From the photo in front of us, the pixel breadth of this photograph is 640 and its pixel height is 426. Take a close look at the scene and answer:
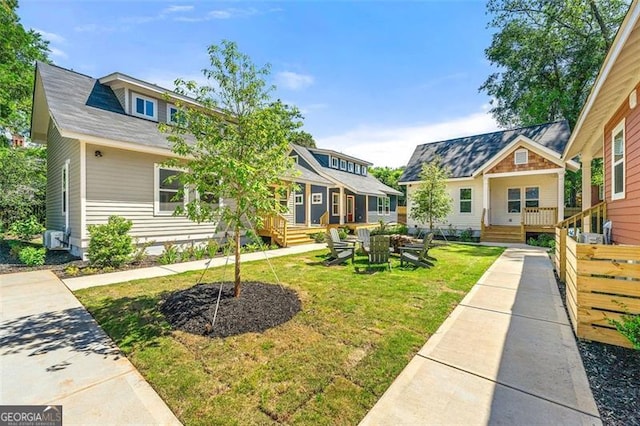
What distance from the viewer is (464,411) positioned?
2385 millimetres

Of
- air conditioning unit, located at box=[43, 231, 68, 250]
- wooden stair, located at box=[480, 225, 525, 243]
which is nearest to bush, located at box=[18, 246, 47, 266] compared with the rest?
air conditioning unit, located at box=[43, 231, 68, 250]

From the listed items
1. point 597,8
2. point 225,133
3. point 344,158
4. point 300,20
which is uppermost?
point 597,8

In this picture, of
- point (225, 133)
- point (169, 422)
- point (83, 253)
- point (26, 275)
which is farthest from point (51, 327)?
point (83, 253)

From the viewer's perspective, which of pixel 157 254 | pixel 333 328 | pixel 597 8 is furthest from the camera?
pixel 597 8

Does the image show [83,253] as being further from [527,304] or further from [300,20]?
[527,304]

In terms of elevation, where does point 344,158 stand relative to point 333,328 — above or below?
above

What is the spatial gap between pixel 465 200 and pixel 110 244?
17865 mm

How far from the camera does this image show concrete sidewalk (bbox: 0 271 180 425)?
7.98ft

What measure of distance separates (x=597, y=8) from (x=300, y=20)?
2165cm

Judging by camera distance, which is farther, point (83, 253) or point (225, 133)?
point (83, 253)

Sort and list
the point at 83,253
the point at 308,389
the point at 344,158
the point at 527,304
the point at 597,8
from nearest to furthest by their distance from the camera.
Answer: the point at 308,389 < the point at 527,304 < the point at 83,253 < the point at 597,8 < the point at 344,158

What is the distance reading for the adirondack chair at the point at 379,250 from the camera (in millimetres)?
7828

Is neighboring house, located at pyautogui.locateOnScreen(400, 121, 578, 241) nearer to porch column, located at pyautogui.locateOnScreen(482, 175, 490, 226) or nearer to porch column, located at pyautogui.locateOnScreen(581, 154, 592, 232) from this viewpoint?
porch column, located at pyautogui.locateOnScreen(482, 175, 490, 226)

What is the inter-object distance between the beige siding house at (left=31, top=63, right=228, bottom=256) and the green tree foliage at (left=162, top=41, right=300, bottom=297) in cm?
329
